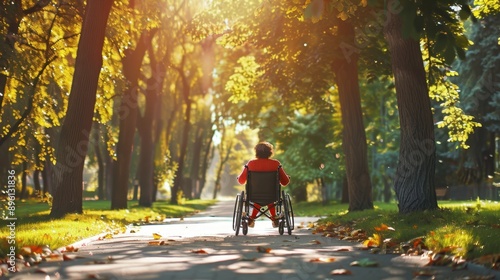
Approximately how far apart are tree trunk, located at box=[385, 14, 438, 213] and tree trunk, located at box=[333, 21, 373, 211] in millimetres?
5960

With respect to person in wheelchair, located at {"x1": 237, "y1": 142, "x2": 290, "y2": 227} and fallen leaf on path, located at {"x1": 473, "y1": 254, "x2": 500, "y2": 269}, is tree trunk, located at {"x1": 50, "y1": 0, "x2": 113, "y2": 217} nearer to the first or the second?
person in wheelchair, located at {"x1": 237, "y1": 142, "x2": 290, "y2": 227}

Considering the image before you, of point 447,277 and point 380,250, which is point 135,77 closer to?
point 380,250

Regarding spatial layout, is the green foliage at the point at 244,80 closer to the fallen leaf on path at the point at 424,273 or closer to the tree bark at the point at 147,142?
the tree bark at the point at 147,142

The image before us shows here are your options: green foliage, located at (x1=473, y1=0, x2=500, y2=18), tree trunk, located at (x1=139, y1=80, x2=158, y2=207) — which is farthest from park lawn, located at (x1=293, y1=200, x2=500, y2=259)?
tree trunk, located at (x1=139, y1=80, x2=158, y2=207)

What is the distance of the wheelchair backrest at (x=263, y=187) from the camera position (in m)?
14.3

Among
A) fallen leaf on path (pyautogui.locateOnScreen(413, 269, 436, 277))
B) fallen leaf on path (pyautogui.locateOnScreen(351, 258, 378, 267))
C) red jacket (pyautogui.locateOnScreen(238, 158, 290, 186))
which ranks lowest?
fallen leaf on path (pyautogui.locateOnScreen(413, 269, 436, 277))

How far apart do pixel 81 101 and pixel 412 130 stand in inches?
307

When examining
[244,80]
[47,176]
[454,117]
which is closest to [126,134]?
[244,80]

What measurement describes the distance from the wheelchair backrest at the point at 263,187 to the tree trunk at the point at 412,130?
236cm

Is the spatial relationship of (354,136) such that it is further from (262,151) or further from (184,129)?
(184,129)

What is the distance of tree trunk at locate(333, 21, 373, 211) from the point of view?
20875mm

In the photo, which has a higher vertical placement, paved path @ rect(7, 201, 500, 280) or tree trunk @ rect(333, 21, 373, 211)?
tree trunk @ rect(333, 21, 373, 211)

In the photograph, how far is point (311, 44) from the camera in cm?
2003

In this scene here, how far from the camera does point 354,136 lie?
69.2 feet
